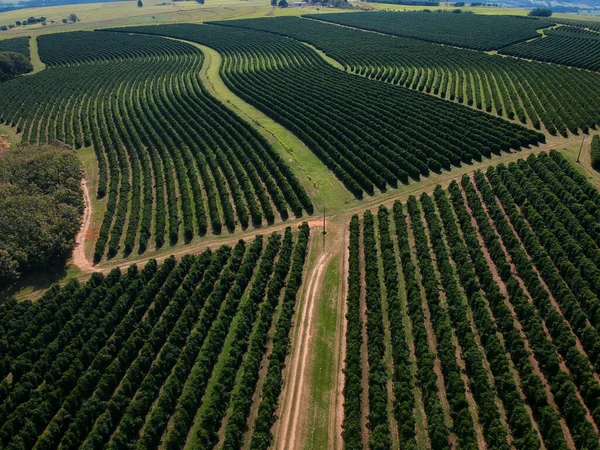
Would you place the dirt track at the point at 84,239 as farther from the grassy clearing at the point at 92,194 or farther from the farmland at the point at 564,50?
the farmland at the point at 564,50

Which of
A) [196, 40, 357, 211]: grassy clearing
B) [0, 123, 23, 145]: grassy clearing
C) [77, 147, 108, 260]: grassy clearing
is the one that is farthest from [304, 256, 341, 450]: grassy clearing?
[0, 123, 23, 145]: grassy clearing

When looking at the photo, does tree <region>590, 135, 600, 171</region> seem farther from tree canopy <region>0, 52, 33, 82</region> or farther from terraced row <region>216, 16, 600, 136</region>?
tree canopy <region>0, 52, 33, 82</region>

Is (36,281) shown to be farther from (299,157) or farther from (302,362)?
(299,157)

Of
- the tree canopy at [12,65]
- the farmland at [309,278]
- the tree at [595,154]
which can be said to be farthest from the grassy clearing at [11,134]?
the tree at [595,154]

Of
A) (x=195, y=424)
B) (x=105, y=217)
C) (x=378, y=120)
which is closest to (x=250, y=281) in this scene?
(x=195, y=424)

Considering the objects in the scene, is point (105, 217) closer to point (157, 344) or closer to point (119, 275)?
point (119, 275)

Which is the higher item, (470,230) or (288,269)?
(470,230)

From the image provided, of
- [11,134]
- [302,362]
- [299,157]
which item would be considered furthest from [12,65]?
[302,362]
